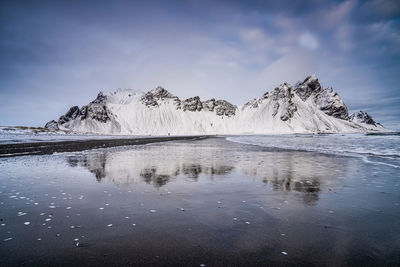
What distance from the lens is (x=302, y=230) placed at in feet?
18.5

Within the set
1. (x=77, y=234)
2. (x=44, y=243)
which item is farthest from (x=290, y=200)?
(x=44, y=243)

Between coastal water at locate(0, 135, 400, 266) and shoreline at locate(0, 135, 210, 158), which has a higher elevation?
shoreline at locate(0, 135, 210, 158)

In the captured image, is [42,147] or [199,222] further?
[42,147]

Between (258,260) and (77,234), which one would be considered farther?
(77,234)

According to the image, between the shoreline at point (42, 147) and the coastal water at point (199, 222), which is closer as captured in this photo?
the coastal water at point (199, 222)

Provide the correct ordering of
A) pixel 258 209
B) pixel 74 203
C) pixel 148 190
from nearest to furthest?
1. pixel 258 209
2. pixel 74 203
3. pixel 148 190

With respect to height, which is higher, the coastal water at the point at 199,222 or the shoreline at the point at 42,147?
the shoreline at the point at 42,147

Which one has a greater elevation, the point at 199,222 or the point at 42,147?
the point at 42,147

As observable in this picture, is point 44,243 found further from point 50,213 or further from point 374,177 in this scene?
point 374,177

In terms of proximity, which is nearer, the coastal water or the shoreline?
the coastal water

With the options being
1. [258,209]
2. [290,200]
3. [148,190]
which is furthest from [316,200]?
[148,190]

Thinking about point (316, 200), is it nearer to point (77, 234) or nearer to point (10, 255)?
point (77, 234)

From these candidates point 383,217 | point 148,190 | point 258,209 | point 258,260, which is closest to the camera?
point 258,260

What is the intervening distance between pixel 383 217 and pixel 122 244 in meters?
7.16
